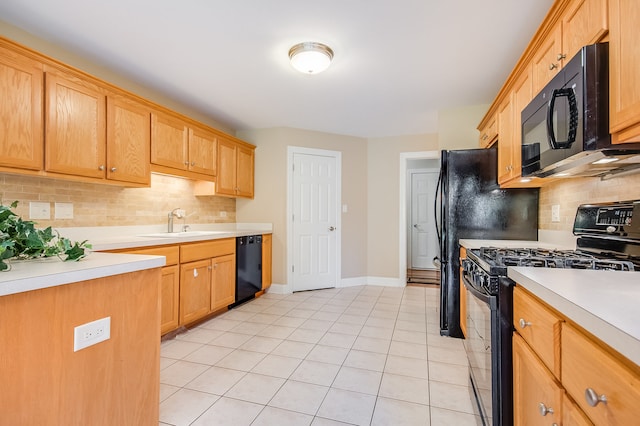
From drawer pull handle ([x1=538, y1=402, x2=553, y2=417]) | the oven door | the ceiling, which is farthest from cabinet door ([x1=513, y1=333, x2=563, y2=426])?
the ceiling

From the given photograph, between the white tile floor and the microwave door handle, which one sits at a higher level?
the microwave door handle

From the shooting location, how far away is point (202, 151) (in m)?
3.35

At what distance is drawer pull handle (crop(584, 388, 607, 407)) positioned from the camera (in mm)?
596

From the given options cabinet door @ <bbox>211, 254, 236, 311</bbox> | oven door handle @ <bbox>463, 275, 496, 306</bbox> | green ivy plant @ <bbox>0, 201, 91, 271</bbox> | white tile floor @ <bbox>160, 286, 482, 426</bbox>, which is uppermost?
green ivy plant @ <bbox>0, 201, 91, 271</bbox>

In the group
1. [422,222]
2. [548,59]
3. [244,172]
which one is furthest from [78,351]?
[422,222]

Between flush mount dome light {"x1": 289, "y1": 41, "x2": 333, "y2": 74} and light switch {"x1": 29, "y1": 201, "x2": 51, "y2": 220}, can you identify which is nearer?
light switch {"x1": 29, "y1": 201, "x2": 51, "y2": 220}

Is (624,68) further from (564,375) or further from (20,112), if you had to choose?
(20,112)

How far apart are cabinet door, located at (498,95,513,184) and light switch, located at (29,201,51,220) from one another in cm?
329

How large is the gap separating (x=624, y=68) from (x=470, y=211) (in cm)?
176

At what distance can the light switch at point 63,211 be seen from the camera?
2.21 meters

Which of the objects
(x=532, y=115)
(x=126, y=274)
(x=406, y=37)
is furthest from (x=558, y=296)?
(x=406, y=37)

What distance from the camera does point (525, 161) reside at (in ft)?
5.72

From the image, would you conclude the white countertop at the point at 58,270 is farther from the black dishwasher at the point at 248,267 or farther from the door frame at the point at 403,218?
the door frame at the point at 403,218

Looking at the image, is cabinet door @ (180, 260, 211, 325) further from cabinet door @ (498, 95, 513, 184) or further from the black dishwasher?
cabinet door @ (498, 95, 513, 184)
